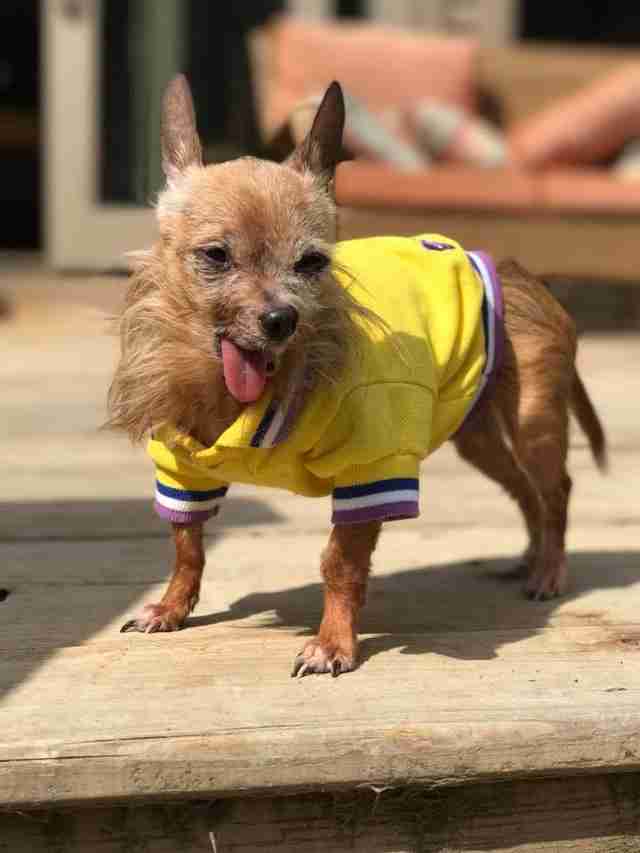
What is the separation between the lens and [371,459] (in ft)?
7.07

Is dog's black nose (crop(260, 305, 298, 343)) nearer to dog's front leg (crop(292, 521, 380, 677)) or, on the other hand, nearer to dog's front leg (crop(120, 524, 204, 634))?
dog's front leg (crop(292, 521, 380, 677))

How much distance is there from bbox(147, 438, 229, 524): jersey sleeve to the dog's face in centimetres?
26

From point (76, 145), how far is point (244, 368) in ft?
19.1

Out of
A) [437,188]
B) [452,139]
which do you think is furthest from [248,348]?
[452,139]

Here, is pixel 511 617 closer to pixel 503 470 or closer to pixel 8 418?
pixel 503 470

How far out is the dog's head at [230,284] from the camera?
6.58 ft

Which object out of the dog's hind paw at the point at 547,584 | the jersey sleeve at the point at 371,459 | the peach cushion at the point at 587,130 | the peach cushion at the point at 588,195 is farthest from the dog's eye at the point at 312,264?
the peach cushion at the point at 587,130

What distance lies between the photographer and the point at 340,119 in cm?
217

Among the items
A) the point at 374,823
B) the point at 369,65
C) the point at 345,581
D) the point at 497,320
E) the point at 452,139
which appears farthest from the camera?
the point at 369,65

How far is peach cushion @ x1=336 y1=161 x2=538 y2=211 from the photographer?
6188 mm

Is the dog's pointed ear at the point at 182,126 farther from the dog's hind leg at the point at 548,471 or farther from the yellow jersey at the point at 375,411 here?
the dog's hind leg at the point at 548,471

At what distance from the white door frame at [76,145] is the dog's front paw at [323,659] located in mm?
5405

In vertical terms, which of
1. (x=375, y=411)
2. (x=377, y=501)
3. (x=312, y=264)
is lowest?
(x=377, y=501)

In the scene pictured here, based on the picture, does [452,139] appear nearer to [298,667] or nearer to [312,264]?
[312,264]
